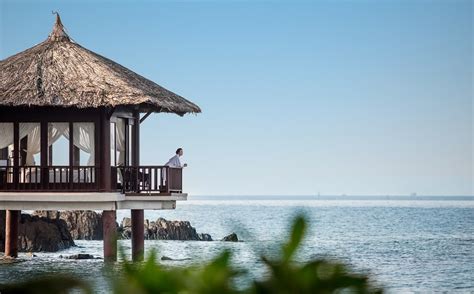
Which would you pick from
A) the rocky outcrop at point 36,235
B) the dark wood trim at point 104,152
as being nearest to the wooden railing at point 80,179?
the dark wood trim at point 104,152

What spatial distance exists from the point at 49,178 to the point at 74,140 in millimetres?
915

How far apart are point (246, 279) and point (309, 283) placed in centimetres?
6

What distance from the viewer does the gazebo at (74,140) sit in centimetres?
1673

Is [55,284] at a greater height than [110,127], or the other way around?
[110,127]

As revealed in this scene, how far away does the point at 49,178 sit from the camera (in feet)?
55.4

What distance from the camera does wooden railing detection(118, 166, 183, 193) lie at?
17.0m

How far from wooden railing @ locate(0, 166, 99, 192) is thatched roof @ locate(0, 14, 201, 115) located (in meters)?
1.15

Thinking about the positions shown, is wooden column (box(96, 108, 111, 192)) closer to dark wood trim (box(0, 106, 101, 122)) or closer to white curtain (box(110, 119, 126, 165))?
dark wood trim (box(0, 106, 101, 122))

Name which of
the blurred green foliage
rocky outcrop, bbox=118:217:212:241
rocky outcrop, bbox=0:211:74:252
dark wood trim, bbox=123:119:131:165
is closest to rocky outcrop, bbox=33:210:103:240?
rocky outcrop, bbox=118:217:212:241

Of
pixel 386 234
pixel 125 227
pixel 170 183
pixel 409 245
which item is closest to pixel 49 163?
pixel 170 183

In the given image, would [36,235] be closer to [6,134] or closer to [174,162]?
[6,134]

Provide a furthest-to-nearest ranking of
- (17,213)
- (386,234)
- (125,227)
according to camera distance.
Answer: (386,234)
(125,227)
(17,213)

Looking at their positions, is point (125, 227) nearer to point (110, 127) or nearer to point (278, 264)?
point (110, 127)

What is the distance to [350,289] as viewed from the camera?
A: 70 cm
